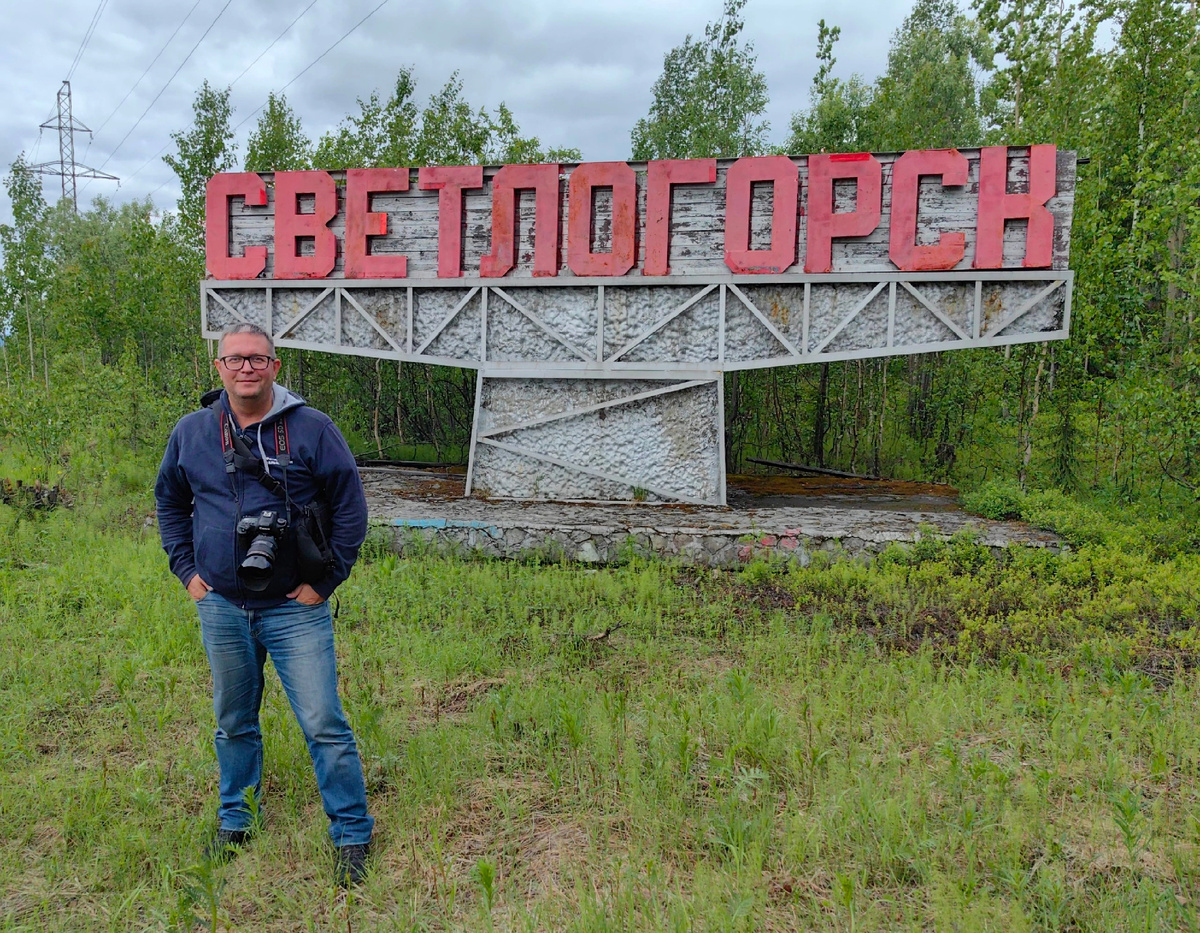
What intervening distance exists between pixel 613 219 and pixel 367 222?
330 centimetres

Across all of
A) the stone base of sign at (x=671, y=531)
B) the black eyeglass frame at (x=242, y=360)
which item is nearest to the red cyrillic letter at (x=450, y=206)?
the stone base of sign at (x=671, y=531)

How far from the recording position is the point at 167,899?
310cm

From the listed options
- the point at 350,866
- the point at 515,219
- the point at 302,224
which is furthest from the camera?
the point at 302,224

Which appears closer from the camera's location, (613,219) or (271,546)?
(271,546)

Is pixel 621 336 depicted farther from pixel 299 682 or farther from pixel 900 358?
pixel 900 358

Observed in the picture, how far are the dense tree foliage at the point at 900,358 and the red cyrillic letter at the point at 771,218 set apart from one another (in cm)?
416

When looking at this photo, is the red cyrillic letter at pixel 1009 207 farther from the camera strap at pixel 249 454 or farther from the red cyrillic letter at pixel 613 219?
the camera strap at pixel 249 454

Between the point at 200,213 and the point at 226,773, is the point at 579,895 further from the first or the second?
the point at 200,213

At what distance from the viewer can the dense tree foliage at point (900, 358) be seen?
10367 millimetres

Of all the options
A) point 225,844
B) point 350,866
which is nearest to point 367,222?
point 225,844

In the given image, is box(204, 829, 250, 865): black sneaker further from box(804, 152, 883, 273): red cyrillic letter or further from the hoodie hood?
box(804, 152, 883, 273): red cyrillic letter

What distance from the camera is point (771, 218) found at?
31.5ft

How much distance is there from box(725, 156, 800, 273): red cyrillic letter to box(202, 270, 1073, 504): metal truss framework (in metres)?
0.22

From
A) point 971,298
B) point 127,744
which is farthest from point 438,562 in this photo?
point 971,298
